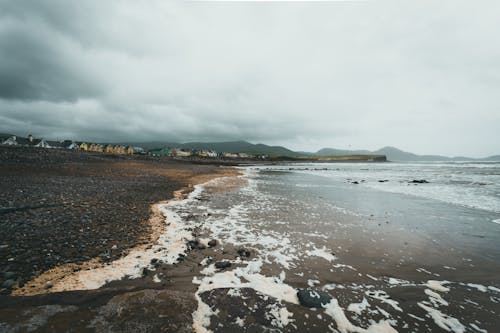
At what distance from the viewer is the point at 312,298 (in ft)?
17.1

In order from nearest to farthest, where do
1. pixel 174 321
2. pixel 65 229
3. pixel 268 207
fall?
1. pixel 174 321
2. pixel 65 229
3. pixel 268 207

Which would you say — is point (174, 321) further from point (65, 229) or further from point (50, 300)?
point (65, 229)

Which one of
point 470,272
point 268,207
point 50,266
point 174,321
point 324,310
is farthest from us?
point 268,207

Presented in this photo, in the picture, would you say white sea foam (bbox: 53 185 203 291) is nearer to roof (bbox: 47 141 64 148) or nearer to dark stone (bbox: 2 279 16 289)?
dark stone (bbox: 2 279 16 289)

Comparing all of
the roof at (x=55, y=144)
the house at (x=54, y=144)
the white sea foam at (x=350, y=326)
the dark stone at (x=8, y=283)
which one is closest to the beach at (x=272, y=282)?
the white sea foam at (x=350, y=326)

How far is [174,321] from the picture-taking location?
416 centimetres

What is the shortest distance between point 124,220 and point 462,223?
17387 mm

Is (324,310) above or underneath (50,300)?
underneath

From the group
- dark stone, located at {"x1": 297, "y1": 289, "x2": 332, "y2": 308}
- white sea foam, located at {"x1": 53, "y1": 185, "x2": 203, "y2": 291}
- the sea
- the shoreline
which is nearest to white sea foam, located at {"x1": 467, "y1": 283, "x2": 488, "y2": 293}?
the sea

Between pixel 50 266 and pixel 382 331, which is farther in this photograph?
pixel 50 266

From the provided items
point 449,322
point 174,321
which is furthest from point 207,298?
point 449,322

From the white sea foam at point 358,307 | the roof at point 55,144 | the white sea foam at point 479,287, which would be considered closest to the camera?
the white sea foam at point 358,307

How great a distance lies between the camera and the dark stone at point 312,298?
5086mm

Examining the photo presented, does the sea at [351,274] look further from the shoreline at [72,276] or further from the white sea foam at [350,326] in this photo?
the shoreline at [72,276]
